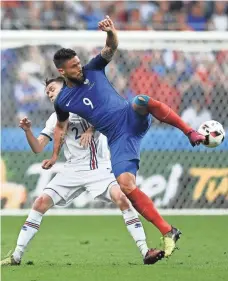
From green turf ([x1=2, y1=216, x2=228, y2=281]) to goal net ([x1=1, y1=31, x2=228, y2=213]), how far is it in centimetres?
44

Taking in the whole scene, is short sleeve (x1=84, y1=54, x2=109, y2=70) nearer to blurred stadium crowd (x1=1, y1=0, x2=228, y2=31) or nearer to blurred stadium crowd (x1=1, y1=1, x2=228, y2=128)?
blurred stadium crowd (x1=1, y1=1, x2=228, y2=128)

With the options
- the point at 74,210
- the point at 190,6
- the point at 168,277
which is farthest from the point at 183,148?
the point at 168,277

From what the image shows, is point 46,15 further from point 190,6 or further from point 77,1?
point 190,6

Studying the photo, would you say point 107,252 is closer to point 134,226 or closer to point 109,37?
point 134,226

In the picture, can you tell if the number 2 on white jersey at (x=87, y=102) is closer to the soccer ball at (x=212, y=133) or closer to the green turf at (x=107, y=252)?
the soccer ball at (x=212, y=133)

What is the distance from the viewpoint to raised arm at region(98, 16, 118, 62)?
7953 mm

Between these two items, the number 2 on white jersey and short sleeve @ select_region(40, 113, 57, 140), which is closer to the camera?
the number 2 on white jersey

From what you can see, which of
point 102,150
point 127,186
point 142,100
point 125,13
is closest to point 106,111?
point 142,100

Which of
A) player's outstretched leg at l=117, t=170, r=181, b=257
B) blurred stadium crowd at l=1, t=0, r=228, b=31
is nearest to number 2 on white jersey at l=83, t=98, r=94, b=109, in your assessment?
player's outstretched leg at l=117, t=170, r=181, b=257

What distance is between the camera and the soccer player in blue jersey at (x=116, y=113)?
774 cm

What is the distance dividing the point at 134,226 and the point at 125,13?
9.69 meters

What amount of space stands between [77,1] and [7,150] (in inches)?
179

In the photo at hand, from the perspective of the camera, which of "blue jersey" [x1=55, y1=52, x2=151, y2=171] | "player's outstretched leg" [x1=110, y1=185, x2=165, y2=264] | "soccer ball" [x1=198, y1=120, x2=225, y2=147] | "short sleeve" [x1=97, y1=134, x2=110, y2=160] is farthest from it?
"short sleeve" [x1=97, y1=134, x2=110, y2=160]

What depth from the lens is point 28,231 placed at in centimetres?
827
